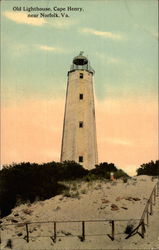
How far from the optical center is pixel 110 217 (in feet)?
54.0

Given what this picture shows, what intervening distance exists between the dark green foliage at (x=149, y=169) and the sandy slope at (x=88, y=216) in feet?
24.3

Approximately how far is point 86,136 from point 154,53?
1503 cm

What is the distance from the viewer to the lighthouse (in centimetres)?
3147

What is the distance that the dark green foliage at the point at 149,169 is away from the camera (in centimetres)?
3052

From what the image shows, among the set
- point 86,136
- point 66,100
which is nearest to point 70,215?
point 86,136

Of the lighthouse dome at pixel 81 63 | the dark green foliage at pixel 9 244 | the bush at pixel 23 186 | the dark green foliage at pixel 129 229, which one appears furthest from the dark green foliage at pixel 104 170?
the dark green foliage at pixel 9 244

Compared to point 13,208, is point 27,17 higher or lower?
higher

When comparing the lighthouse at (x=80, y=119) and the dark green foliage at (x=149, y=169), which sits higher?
the lighthouse at (x=80, y=119)

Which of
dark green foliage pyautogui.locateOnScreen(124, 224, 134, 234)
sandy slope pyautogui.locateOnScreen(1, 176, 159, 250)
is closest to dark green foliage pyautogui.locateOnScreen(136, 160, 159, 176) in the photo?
sandy slope pyautogui.locateOnScreen(1, 176, 159, 250)

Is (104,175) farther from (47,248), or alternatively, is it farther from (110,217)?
(47,248)

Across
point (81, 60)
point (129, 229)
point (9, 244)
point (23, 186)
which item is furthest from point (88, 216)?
point (81, 60)

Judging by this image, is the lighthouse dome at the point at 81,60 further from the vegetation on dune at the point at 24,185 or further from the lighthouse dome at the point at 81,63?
the vegetation on dune at the point at 24,185

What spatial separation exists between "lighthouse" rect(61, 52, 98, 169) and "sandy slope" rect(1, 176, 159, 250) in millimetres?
8328

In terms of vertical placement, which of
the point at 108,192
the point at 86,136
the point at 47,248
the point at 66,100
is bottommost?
the point at 47,248
